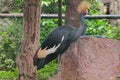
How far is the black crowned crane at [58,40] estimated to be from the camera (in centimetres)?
443

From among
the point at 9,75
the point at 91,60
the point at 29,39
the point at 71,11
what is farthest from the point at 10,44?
the point at 29,39

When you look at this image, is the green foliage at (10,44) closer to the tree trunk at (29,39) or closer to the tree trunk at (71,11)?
the tree trunk at (71,11)

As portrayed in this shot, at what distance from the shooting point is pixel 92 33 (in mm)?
5762

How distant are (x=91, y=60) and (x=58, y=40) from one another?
2.11 feet

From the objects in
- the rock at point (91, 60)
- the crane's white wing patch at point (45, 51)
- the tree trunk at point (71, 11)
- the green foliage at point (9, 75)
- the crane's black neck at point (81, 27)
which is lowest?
the green foliage at point (9, 75)

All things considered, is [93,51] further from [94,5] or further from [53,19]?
[94,5]

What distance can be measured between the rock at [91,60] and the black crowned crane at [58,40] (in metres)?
0.18

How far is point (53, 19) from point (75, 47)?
1063 millimetres

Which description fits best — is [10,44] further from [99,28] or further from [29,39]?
[29,39]

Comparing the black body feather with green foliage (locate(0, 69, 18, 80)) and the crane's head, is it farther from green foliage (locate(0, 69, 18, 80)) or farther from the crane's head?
green foliage (locate(0, 69, 18, 80))

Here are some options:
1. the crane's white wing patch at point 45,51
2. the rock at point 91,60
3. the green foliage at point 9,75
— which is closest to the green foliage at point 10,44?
the green foliage at point 9,75

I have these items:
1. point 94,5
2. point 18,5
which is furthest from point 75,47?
point 94,5

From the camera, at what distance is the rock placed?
4.77 m

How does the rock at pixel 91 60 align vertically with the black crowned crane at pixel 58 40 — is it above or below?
below
